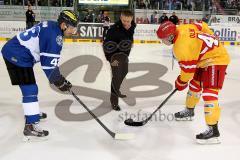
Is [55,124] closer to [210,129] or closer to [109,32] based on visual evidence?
[109,32]

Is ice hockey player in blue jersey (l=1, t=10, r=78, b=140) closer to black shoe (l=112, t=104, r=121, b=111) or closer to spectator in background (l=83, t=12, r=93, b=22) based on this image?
black shoe (l=112, t=104, r=121, b=111)

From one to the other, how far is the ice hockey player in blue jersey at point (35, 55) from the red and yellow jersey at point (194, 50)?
96 centimetres

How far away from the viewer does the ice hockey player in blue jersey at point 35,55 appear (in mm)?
2984

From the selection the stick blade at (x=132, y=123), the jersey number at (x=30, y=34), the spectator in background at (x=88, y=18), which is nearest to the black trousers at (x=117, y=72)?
the stick blade at (x=132, y=123)

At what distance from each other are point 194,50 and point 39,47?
1374 millimetres

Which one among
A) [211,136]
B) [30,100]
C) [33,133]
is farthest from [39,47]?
[211,136]

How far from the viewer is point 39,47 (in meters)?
3.05

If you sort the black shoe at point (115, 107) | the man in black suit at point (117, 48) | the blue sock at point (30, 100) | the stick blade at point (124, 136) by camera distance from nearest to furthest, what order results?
the blue sock at point (30, 100)
the stick blade at point (124, 136)
the man in black suit at point (117, 48)
the black shoe at point (115, 107)

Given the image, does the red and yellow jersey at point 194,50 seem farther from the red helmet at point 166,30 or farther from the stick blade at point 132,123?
the stick blade at point 132,123

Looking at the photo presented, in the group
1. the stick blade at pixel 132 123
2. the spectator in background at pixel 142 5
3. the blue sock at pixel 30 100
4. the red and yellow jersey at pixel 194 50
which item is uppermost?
the spectator in background at pixel 142 5

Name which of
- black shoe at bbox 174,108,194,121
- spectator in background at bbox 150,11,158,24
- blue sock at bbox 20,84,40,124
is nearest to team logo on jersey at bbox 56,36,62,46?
blue sock at bbox 20,84,40,124

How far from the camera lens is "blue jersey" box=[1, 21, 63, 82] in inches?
117

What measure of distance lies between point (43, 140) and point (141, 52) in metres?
6.27

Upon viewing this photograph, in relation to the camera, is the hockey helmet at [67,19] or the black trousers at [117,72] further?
the black trousers at [117,72]
